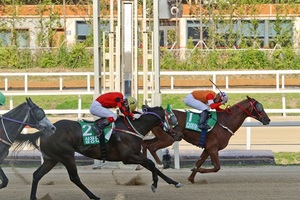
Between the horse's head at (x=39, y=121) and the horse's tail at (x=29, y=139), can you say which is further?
the horse's tail at (x=29, y=139)

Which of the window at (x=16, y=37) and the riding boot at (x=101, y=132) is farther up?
the window at (x=16, y=37)

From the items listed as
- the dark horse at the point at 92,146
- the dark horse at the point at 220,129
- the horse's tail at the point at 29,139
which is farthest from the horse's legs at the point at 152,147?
the horse's tail at the point at 29,139

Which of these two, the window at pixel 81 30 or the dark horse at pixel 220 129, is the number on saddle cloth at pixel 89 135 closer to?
the dark horse at pixel 220 129

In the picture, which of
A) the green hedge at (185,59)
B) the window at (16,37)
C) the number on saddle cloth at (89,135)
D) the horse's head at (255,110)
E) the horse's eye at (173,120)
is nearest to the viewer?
the number on saddle cloth at (89,135)

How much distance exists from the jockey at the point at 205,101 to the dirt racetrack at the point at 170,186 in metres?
0.80

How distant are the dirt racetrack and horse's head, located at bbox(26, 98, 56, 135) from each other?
0.75 m

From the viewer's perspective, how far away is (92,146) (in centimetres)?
902

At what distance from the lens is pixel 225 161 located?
1214cm

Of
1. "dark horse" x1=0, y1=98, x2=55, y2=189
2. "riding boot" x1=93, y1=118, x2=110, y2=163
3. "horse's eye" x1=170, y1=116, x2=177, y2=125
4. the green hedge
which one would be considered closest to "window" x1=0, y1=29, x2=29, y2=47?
the green hedge

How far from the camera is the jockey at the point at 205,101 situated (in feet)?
34.3

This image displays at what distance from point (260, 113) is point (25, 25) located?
1943 cm

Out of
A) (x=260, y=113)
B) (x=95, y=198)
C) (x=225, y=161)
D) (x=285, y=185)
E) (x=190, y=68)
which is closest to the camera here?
(x=95, y=198)

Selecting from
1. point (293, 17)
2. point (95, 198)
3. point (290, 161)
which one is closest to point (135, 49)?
point (290, 161)

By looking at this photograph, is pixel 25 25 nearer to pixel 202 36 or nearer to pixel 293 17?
pixel 202 36
